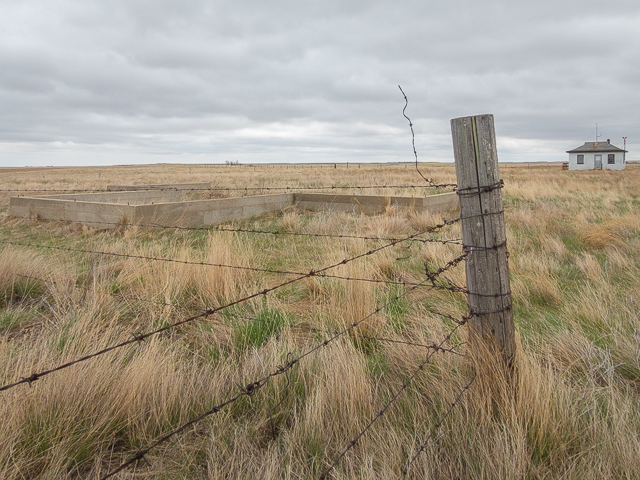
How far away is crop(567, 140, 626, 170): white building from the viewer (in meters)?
47.1

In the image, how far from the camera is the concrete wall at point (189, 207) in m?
9.43

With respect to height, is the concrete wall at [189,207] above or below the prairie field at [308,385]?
above

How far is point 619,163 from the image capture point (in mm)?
47156

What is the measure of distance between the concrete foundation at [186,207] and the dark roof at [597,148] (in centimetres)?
4363

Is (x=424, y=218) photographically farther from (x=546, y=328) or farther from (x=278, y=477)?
(x=278, y=477)

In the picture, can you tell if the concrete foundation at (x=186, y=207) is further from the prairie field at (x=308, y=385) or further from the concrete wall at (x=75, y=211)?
the prairie field at (x=308, y=385)

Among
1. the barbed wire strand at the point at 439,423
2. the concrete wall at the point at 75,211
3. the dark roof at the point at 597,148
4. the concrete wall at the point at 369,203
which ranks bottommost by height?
the barbed wire strand at the point at 439,423

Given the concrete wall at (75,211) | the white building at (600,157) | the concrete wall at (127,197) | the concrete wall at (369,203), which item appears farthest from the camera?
the white building at (600,157)

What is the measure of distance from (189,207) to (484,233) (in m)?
8.64

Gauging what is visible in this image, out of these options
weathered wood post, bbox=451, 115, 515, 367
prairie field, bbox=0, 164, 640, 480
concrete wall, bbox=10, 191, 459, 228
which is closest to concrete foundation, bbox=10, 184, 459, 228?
concrete wall, bbox=10, 191, 459, 228

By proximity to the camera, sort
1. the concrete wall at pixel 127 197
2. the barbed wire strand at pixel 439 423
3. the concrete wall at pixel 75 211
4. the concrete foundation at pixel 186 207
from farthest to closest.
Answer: the concrete wall at pixel 127 197 → the concrete foundation at pixel 186 207 → the concrete wall at pixel 75 211 → the barbed wire strand at pixel 439 423

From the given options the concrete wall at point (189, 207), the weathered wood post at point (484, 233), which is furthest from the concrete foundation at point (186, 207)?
the weathered wood post at point (484, 233)

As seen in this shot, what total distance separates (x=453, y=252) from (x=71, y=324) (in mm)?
4915

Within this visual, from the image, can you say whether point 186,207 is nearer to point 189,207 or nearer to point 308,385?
point 189,207
